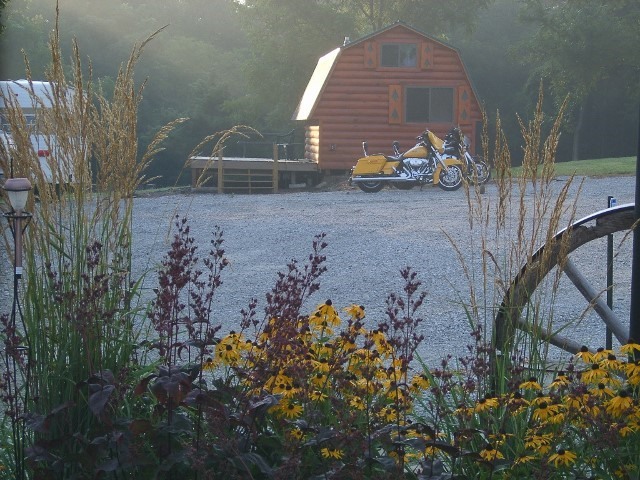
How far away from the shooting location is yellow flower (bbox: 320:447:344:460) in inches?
112

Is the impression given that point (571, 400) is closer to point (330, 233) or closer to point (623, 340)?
point (623, 340)

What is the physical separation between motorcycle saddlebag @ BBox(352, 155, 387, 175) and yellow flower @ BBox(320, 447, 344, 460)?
62.6 feet

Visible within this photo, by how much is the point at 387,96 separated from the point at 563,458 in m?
23.2

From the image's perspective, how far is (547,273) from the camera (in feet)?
12.4

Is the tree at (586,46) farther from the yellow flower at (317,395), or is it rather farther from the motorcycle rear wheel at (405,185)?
the yellow flower at (317,395)

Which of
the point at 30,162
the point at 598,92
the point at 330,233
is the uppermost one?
the point at 598,92

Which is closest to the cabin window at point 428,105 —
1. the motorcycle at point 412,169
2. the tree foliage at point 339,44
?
the motorcycle at point 412,169

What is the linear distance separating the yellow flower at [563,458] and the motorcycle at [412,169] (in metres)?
19.0

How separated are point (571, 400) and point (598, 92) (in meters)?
36.8

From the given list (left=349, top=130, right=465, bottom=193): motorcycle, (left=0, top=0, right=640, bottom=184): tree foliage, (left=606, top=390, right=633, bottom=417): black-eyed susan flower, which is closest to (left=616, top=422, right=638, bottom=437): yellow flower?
(left=606, top=390, right=633, bottom=417): black-eyed susan flower

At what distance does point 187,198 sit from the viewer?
21859mm

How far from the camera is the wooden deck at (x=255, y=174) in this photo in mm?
23984

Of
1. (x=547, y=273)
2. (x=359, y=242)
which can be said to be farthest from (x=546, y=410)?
(x=359, y=242)

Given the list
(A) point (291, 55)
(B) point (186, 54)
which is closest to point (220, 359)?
(A) point (291, 55)
